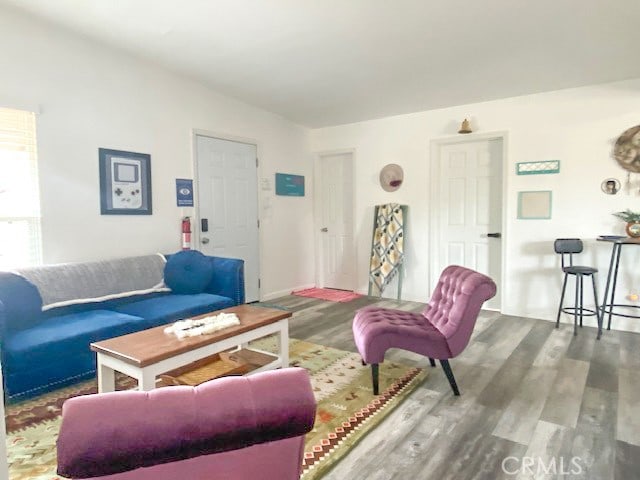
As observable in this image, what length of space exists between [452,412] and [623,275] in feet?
8.87

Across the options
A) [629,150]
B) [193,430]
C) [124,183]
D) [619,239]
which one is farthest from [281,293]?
[193,430]

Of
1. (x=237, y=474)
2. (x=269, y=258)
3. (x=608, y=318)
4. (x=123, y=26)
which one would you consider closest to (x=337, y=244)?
(x=269, y=258)

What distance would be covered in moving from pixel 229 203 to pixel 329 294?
1880 millimetres

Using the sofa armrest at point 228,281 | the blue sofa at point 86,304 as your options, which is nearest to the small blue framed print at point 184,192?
the blue sofa at point 86,304

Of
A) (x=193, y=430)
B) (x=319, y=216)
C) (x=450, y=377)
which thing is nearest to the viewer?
(x=193, y=430)

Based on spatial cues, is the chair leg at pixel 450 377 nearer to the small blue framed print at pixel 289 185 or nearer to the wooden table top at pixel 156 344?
the wooden table top at pixel 156 344

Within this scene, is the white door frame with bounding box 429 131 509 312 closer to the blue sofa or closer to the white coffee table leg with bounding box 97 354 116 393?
the blue sofa

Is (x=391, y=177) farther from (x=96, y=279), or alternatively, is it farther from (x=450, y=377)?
(x=96, y=279)

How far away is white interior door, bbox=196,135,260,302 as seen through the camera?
14.6 ft

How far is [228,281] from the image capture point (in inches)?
147

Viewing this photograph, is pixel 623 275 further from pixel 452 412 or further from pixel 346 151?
pixel 346 151

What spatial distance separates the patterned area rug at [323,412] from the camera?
1870 mm

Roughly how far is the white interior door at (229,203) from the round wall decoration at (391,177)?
5.48ft

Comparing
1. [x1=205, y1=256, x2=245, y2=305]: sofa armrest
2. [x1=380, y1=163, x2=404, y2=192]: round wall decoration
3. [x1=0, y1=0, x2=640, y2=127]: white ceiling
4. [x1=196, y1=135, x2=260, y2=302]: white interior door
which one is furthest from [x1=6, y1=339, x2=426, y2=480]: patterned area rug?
[x1=380, y1=163, x2=404, y2=192]: round wall decoration
